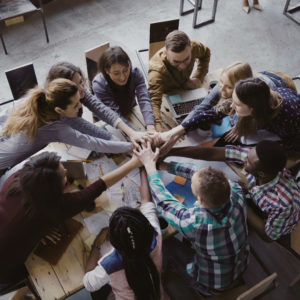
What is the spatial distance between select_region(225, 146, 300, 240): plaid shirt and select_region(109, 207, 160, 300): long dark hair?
783 mm

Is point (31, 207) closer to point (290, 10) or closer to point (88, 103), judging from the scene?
point (88, 103)

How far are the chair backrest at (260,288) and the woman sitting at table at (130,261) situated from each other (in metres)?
0.44

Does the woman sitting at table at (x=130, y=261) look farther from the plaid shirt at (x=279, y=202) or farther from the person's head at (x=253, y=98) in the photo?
the person's head at (x=253, y=98)

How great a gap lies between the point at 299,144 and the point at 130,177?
1.17 m

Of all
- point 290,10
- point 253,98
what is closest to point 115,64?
point 253,98

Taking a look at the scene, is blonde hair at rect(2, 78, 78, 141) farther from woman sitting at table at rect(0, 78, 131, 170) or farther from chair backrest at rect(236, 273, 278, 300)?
chair backrest at rect(236, 273, 278, 300)

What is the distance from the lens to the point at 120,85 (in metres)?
2.54

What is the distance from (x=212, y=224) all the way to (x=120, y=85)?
1318mm

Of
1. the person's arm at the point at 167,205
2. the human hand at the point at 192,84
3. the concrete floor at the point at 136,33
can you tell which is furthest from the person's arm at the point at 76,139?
the concrete floor at the point at 136,33

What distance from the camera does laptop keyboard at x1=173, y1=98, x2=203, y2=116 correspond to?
8.36ft

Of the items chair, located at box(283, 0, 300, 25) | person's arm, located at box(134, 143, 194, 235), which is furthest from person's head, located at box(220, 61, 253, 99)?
chair, located at box(283, 0, 300, 25)

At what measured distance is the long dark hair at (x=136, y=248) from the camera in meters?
1.51

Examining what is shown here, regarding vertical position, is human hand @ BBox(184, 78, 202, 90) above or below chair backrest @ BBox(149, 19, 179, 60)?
below

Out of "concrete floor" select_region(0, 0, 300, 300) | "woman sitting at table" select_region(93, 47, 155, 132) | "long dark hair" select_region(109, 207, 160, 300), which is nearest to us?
"long dark hair" select_region(109, 207, 160, 300)
